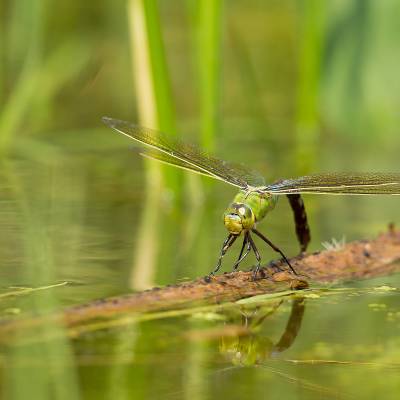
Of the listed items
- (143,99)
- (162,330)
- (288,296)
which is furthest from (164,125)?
(162,330)

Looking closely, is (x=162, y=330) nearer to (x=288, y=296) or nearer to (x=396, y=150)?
(x=288, y=296)

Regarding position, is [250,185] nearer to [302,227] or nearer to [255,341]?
[302,227]

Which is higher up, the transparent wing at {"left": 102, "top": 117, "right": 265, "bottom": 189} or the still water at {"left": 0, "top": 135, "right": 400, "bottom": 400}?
the transparent wing at {"left": 102, "top": 117, "right": 265, "bottom": 189}

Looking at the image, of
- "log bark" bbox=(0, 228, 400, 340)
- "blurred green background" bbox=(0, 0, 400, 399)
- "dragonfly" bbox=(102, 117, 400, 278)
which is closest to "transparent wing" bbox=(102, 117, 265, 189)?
"dragonfly" bbox=(102, 117, 400, 278)

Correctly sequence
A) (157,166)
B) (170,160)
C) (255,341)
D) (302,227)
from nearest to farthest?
(255,341) < (302,227) < (170,160) < (157,166)

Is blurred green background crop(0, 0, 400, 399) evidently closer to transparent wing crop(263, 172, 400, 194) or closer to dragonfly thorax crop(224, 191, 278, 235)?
dragonfly thorax crop(224, 191, 278, 235)

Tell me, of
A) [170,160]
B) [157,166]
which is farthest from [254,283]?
[157,166]
